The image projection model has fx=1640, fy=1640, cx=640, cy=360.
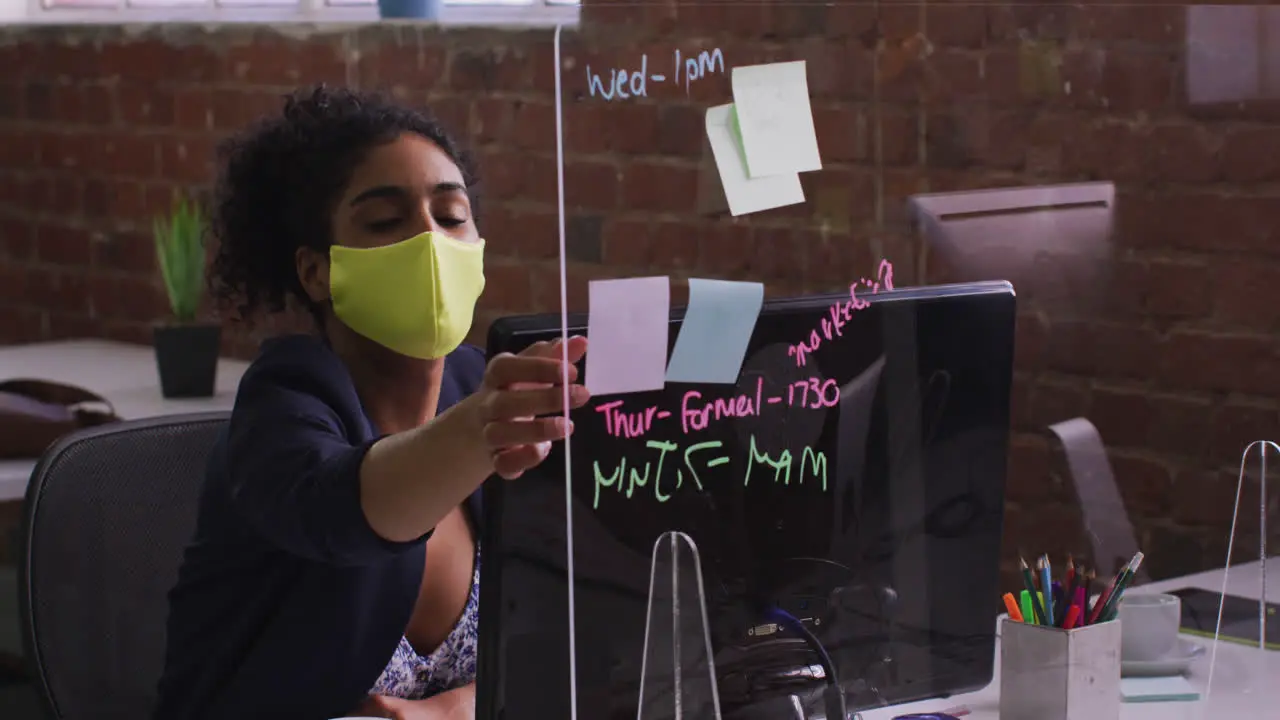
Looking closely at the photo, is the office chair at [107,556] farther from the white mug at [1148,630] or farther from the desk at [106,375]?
the white mug at [1148,630]

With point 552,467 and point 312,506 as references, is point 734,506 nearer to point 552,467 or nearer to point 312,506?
point 552,467

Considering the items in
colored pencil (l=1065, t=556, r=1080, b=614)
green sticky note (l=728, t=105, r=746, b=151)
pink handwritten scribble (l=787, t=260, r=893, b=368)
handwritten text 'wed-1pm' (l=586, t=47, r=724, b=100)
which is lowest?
colored pencil (l=1065, t=556, r=1080, b=614)

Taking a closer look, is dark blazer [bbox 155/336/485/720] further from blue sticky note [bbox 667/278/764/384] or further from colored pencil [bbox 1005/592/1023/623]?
colored pencil [bbox 1005/592/1023/623]

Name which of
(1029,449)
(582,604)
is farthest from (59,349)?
(582,604)

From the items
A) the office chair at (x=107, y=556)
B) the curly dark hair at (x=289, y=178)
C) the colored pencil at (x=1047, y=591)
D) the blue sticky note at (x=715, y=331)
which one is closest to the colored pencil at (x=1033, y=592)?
the colored pencil at (x=1047, y=591)

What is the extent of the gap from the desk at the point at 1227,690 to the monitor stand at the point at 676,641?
230 millimetres

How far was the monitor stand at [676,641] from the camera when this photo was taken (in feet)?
3.50

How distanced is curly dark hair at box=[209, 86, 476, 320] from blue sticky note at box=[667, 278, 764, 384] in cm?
40

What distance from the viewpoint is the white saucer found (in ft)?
4.71

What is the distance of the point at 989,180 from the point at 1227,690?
51cm

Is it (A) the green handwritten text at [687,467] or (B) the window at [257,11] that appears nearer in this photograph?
(A) the green handwritten text at [687,467]

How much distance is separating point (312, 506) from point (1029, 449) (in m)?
0.74

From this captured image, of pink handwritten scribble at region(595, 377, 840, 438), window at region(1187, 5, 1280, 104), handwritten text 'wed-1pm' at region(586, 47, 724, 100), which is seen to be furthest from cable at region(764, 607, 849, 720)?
window at region(1187, 5, 1280, 104)

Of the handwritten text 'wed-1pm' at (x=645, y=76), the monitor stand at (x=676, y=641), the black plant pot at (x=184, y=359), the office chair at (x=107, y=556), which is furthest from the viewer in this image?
the black plant pot at (x=184, y=359)
